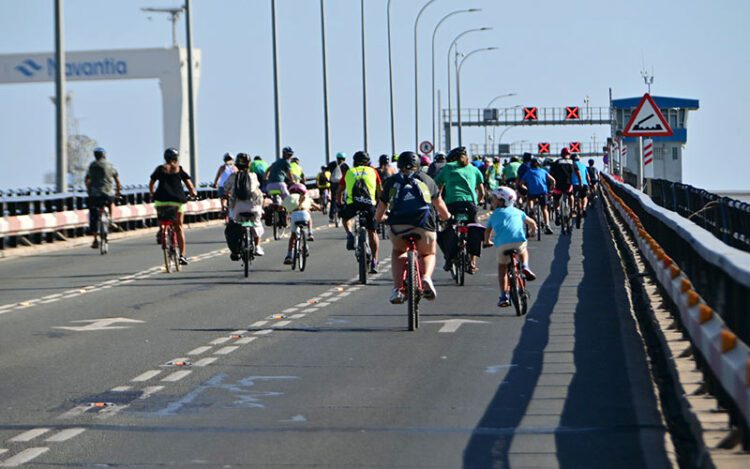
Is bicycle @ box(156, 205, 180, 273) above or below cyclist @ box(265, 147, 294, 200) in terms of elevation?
below

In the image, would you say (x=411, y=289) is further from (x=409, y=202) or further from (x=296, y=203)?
(x=296, y=203)

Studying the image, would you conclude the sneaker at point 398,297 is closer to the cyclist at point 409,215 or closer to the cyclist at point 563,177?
the cyclist at point 409,215

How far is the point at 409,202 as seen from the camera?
1667 cm

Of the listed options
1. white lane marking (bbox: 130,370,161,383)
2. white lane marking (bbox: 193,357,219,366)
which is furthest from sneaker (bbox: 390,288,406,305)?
white lane marking (bbox: 130,370,161,383)

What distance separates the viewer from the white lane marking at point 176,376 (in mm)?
12516

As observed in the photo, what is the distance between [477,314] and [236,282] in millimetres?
6384

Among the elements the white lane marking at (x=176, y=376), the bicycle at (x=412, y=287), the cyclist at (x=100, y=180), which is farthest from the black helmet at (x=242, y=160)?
the white lane marking at (x=176, y=376)

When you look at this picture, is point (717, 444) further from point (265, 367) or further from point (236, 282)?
point (236, 282)

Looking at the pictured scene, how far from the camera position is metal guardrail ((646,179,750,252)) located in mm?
24116

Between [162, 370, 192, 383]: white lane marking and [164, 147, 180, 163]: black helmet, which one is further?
[164, 147, 180, 163]: black helmet

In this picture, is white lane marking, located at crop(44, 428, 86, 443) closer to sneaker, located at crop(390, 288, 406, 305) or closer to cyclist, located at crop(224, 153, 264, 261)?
sneaker, located at crop(390, 288, 406, 305)

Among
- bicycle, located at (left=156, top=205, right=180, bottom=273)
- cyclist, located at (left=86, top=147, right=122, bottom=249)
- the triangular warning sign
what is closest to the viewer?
bicycle, located at (left=156, top=205, right=180, bottom=273)

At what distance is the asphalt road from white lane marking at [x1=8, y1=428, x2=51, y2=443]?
11 mm

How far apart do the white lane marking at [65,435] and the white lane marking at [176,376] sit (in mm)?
2448
